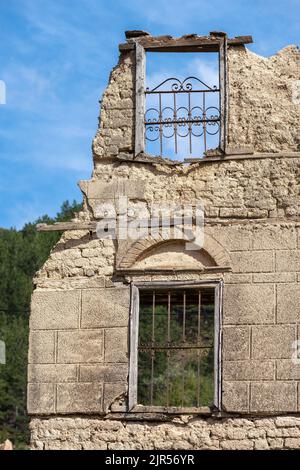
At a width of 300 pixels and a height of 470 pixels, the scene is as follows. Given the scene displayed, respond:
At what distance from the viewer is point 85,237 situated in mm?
14898

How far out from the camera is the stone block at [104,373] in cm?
1425

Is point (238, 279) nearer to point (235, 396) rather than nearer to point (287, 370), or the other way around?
point (287, 370)

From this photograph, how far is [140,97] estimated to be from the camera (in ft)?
50.0

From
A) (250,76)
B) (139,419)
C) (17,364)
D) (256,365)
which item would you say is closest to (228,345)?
(256,365)

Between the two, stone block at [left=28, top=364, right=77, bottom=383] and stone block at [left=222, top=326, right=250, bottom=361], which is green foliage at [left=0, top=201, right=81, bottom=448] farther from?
stone block at [left=222, top=326, right=250, bottom=361]

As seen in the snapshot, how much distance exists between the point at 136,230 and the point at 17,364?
2856cm

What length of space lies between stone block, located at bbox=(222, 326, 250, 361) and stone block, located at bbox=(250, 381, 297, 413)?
0.42 metres

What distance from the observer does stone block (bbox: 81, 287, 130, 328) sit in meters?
14.5

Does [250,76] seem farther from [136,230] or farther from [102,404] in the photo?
[102,404]

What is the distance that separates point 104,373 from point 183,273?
1476 millimetres

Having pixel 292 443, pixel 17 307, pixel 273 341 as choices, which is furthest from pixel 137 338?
pixel 17 307

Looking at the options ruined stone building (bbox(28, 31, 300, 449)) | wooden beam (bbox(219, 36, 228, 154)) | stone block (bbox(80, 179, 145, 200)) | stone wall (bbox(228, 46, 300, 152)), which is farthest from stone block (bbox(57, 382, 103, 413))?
stone wall (bbox(228, 46, 300, 152))

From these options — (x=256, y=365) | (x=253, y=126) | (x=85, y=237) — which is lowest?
(x=256, y=365)
